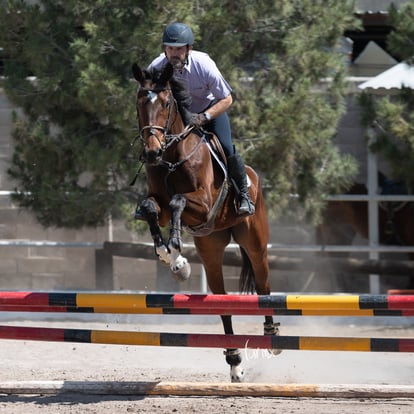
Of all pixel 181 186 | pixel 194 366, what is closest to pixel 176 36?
pixel 181 186

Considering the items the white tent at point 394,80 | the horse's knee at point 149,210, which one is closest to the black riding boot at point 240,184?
the horse's knee at point 149,210

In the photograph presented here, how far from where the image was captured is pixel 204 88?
671 cm

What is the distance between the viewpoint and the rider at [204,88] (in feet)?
20.4

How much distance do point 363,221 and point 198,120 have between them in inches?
202

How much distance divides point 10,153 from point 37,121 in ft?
3.28

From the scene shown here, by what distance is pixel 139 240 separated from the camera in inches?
442

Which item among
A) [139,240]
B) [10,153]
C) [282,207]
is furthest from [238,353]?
[10,153]

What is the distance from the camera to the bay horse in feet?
19.9

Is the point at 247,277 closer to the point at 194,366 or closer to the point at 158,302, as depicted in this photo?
the point at 194,366

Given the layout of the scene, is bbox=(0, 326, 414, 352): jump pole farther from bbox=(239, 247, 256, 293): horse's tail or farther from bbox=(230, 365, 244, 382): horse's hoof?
bbox=(239, 247, 256, 293): horse's tail

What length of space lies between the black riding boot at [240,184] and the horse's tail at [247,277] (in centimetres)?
80

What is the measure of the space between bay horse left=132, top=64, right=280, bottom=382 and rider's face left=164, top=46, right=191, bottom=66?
0.13 metres

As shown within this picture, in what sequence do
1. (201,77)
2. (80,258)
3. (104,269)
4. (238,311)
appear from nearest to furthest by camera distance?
(238,311)
(201,77)
(104,269)
(80,258)

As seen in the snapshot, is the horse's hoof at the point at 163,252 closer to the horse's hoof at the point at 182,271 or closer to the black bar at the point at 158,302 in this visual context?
the horse's hoof at the point at 182,271
